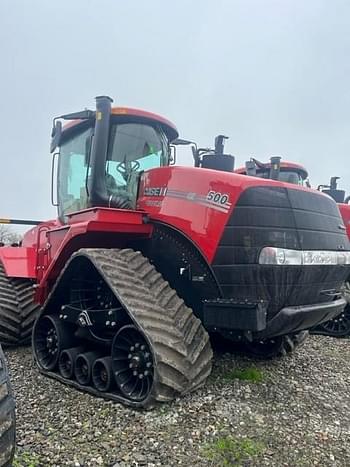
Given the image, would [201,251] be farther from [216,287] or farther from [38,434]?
[38,434]

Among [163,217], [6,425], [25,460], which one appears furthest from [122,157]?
[6,425]

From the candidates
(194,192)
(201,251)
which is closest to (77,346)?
(201,251)

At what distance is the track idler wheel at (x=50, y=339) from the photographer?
427 centimetres

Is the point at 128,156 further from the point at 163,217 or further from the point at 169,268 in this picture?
the point at 169,268

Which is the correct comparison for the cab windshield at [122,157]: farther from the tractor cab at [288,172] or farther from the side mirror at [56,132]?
the tractor cab at [288,172]

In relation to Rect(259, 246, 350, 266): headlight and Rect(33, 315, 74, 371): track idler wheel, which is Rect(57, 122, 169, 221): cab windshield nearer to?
Rect(33, 315, 74, 371): track idler wheel

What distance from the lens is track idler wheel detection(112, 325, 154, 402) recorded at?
3.39m

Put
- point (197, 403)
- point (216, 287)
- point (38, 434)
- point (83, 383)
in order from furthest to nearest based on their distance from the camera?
point (83, 383), point (216, 287), point (197, 403), point (38, 434)

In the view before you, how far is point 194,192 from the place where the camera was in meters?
3.71

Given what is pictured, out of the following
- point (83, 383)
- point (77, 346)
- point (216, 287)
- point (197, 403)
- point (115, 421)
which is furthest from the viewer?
point (77, 346)

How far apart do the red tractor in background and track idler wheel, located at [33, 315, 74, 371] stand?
9.44 feet

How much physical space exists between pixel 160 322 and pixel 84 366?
98cm

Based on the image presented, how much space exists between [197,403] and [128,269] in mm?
1206

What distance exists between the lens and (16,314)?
5375 millimetres
